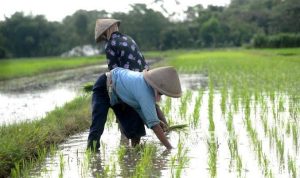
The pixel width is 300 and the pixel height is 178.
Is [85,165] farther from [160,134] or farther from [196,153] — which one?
[196,153]

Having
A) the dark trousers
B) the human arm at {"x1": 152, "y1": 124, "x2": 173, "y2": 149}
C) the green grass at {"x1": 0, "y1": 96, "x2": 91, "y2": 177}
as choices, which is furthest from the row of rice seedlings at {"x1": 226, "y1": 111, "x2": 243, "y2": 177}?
the green grass at {"x1": 0, "y1": 96, "x2": 91, "y2": 177}

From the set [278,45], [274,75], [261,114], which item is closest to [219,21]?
[278,45]

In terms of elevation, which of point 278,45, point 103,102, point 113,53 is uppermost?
point 113,53

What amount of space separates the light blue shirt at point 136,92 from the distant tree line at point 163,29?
42.9 metres

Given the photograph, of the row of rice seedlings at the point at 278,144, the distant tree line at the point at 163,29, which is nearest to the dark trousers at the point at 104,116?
the row of rice seedlings at the point at 278,144

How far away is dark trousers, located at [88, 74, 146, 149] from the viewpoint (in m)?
4.98

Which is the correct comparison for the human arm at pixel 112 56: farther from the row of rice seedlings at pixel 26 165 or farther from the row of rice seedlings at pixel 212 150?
the row of rice seedlings at pixel 212 150

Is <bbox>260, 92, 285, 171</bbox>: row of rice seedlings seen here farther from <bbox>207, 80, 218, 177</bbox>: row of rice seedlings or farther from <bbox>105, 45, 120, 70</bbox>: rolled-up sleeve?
<bbox>105, 45, 120, 70</bbox>: rolled-up sleeve

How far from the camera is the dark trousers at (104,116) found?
16.4 ft

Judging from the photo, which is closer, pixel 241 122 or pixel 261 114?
pixel 241 122

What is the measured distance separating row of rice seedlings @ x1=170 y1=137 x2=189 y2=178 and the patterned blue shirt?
981mm

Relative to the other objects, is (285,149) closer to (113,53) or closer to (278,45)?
(113,53)

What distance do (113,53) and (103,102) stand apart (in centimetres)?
49

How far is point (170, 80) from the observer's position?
14.9 feet
